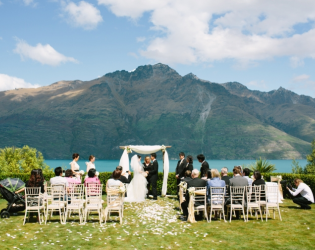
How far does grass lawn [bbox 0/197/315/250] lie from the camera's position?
22.5 ft

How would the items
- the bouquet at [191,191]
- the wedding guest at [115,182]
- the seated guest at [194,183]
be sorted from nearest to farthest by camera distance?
the bouquet at [191,191]
the seated guest at [194,183]
the wedding guest at [115,182]

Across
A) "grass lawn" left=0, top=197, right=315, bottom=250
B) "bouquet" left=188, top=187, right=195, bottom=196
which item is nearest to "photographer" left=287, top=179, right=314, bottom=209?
"grass lawn" left=0, top=197, right=315, bottom=250

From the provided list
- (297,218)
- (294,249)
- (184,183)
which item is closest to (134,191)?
(184,183)

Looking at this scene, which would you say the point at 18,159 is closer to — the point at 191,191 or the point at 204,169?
the point at 204,169

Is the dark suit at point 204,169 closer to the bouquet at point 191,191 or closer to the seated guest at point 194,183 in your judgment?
the seated guest at point 194,183

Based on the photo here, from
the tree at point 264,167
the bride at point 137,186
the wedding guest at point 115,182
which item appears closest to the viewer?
the wedding guest at point 115,182

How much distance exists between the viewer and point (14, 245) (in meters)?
6.81

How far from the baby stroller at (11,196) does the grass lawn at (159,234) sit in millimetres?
272

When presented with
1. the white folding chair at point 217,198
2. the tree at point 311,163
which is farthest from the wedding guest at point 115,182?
the tree at point 311,163

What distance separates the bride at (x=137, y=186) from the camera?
46.2 feet

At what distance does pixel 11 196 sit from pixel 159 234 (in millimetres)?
5396

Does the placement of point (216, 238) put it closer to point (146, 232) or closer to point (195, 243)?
point (195, 243)

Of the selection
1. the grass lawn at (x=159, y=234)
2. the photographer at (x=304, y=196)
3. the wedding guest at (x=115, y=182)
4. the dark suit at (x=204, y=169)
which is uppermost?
the dark suit at (x=204, y=169)

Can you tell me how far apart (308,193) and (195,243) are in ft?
21.7
